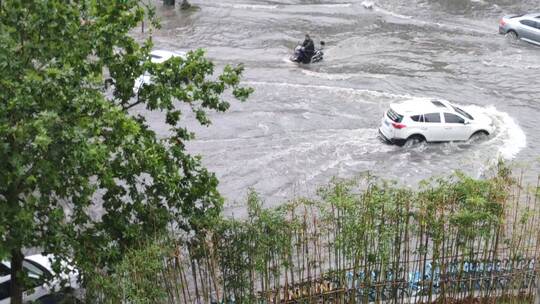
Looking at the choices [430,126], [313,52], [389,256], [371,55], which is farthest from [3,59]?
[371,55]

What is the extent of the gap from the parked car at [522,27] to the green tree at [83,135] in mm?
26152

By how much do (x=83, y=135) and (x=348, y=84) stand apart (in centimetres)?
2136

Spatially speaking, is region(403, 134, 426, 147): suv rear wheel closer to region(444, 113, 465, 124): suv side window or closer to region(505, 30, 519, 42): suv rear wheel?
region(444, 113, 465, 124): suv side window

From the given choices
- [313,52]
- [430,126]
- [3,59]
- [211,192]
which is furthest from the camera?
[313,52]

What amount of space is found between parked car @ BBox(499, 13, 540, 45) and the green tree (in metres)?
26.2

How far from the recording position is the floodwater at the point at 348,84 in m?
22.5

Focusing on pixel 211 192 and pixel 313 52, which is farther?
pixel 313 52

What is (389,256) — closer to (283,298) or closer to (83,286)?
(283,298)

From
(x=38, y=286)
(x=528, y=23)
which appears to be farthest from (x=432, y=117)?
(x=38, y=286)

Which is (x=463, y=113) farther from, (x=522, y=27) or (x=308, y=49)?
(x=522, y=27)

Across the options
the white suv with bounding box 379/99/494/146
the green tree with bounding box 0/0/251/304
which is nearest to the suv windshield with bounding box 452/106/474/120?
the white suv with bounding box 379/99/494/146

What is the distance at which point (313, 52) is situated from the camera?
3173 cm

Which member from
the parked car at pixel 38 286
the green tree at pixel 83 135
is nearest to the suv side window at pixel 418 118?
the green tree at pixel 83 135

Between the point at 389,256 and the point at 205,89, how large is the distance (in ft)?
13.5
